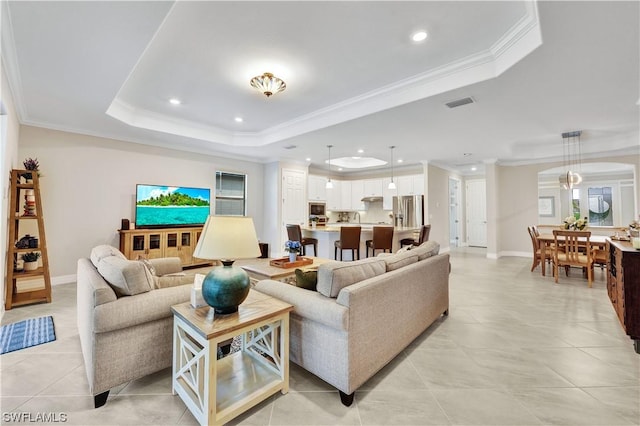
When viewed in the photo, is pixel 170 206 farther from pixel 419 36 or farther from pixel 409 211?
pixel 409 211

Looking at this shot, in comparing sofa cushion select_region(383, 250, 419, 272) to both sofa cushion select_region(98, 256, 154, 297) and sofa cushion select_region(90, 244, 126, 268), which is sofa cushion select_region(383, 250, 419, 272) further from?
sofa cushion select_region(90, 244, 126, 268)

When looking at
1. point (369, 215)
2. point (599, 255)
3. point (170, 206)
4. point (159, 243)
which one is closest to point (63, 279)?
point (159, 243)

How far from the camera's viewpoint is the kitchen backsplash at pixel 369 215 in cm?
866

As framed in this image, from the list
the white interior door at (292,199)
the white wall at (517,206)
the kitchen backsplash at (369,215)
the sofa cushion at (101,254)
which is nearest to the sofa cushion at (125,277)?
the sofa cushion at (101,254)

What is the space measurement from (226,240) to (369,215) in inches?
301

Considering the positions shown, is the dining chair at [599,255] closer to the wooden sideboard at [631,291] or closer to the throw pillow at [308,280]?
the wooden sideboard at [631,291]

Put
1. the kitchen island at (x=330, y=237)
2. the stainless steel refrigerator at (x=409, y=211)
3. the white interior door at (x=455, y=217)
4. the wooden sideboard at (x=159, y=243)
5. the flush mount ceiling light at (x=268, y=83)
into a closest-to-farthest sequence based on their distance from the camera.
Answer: the flush mount ceiling light at (x=268, y=83) → the wooden sideboard at (x=159, y=243) → the kitchen island at (x=330, y=237) → the stainless steel refrigerator at (x=409, y=211) → the white interior door at (x=455, y=217)

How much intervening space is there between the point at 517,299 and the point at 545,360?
1783mm

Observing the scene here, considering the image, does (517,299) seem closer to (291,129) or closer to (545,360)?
(545,360)

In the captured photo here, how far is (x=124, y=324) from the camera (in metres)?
1.72

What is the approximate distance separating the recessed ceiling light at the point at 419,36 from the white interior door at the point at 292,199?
4955 millimetres

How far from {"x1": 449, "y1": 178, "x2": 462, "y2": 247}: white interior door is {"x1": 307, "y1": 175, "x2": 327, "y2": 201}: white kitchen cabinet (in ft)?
14.7

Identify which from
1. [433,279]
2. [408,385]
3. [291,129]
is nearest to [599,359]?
[433,279]

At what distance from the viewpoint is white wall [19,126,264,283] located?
428 cm
